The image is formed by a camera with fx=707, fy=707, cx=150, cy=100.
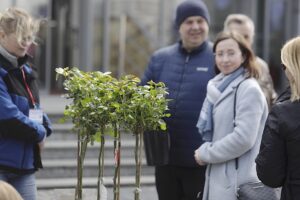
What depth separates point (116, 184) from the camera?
13.3 feet

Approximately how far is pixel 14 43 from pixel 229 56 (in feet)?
4.63

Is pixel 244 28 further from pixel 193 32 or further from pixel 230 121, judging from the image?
pixel 230 121

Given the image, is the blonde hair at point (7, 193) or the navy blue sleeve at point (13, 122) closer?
the blonde hair at point (7, 193)

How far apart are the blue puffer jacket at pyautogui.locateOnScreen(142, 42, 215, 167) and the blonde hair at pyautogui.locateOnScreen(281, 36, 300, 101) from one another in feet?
4.67

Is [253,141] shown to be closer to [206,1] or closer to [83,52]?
[83,52]

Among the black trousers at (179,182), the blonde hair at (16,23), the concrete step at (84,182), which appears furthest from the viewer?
the concrete step at (84,182)

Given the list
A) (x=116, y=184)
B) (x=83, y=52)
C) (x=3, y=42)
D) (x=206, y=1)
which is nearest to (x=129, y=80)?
(x=116, y=184)

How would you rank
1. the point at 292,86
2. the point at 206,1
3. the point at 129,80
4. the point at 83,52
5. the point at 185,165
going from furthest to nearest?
the point at 206,1
the point at 83,52
the point at 185,165
the point at 129,80
the point at 292,86

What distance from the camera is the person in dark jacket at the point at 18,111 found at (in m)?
4.25

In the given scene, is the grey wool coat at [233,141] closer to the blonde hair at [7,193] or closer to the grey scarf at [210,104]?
the grey scarf at [210,104]

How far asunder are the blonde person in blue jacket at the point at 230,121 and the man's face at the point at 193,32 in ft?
1.37

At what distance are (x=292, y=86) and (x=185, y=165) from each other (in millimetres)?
1596

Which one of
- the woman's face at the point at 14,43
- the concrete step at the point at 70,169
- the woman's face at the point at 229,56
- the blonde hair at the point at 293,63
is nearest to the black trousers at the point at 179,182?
the woman's face at the point at 229,56

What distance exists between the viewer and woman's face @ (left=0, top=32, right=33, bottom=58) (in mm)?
4336
